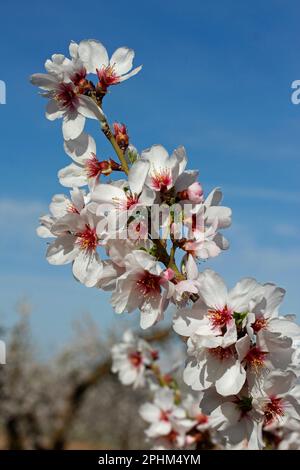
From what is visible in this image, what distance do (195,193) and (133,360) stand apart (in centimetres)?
270

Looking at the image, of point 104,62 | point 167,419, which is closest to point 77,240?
point 104,62

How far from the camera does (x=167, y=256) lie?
5.67 ft

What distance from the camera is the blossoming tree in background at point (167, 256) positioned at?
1.64m

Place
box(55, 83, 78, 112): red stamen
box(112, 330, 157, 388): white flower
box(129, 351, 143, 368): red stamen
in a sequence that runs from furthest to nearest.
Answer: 1. box(129, 351, 143, 368): red stamen
2. box(112, 330, 157, 388): white flower
3. box(55, 83, 78, 112): red stamen

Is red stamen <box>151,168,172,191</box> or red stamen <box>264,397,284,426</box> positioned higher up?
red stamen <box>151,168,172,191</box>

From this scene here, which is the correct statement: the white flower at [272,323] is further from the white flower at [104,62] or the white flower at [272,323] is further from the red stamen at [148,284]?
the white flower at [104,62]

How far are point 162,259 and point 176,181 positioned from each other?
238 mm

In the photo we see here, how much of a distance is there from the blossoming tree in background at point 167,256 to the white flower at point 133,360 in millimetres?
2192

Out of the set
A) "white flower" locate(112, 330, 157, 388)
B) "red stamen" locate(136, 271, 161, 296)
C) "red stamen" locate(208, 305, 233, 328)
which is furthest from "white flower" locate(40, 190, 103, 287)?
"white flower" locate(112, 330, 157, 388)

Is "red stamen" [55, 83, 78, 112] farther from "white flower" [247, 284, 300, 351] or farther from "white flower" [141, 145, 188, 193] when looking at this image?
"white flower" [247, 284, 300, 351]

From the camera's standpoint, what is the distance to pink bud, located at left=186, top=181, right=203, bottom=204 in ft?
5.61

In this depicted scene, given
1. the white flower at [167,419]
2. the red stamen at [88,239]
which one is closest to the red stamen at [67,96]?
the red stamen at [88,239]

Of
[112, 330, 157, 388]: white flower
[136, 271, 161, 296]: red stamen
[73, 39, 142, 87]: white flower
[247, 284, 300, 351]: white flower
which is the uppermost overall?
[73, 39, 142, 87]: white flower
